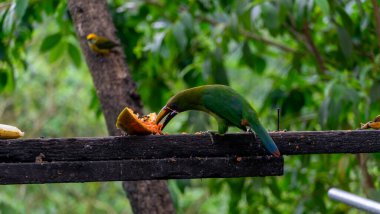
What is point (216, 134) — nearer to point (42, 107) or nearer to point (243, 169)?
point (243, 169)

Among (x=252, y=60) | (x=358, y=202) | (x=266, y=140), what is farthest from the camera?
(x=252, y=60)

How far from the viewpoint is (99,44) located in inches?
105

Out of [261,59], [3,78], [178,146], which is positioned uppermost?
[178,146]

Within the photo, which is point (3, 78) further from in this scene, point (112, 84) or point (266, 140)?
point (266, 140)

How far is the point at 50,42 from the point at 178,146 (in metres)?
2.01

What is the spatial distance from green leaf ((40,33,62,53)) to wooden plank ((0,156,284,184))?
1.93 metres

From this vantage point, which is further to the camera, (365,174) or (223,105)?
(365,174)

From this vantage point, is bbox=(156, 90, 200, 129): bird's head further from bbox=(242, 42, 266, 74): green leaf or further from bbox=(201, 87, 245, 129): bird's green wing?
bbox=(242, 42, 266, 74): green leaf

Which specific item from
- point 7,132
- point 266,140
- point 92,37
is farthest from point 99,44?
point 266,140

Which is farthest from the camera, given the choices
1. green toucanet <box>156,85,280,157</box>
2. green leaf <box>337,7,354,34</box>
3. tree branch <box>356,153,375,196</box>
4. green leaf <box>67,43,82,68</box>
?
green leaf <box>67,43,82,68</box>

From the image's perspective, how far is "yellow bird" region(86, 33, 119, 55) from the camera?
2.68 meters

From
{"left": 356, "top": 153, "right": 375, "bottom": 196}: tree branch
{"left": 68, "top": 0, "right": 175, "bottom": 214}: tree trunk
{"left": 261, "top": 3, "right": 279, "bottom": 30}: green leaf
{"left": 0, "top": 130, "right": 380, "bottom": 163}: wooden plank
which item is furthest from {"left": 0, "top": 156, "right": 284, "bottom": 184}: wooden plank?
Answer: {"left": 356, "top": 153, "right": 375, "bottom": 196}: tree branch

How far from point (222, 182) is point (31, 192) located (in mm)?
3538

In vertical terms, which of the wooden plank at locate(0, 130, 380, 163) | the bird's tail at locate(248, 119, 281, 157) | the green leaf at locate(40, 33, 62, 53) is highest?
the bird's tail at locate(248, 119, 281, 157)
